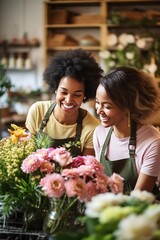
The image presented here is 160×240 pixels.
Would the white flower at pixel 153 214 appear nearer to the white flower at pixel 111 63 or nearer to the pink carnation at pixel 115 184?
the pink carnation at pixel 115 184

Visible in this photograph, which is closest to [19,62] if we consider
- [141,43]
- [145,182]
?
[141,43]

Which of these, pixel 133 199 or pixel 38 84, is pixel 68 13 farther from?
pixel 133 199

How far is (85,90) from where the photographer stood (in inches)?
102

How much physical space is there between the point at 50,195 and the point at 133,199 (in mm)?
346

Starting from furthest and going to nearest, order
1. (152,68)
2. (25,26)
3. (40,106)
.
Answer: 1. (25,26)
2. (152,68)
3. (40,106)

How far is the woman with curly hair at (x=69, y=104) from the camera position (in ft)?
8.23

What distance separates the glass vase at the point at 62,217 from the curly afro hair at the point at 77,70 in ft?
3.57


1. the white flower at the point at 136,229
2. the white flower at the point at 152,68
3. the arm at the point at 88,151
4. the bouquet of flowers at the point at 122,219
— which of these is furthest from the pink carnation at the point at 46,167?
the white flower at the point at 152,68

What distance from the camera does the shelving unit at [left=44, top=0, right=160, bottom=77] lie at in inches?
222

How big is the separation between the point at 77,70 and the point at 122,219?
1565 millimetres

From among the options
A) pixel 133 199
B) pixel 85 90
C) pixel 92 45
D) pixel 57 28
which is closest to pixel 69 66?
pixel 85 90

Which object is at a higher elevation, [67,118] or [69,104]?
[69,104]

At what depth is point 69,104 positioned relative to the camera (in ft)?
8.19

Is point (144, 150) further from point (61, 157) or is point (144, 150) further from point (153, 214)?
point (153, 214)
